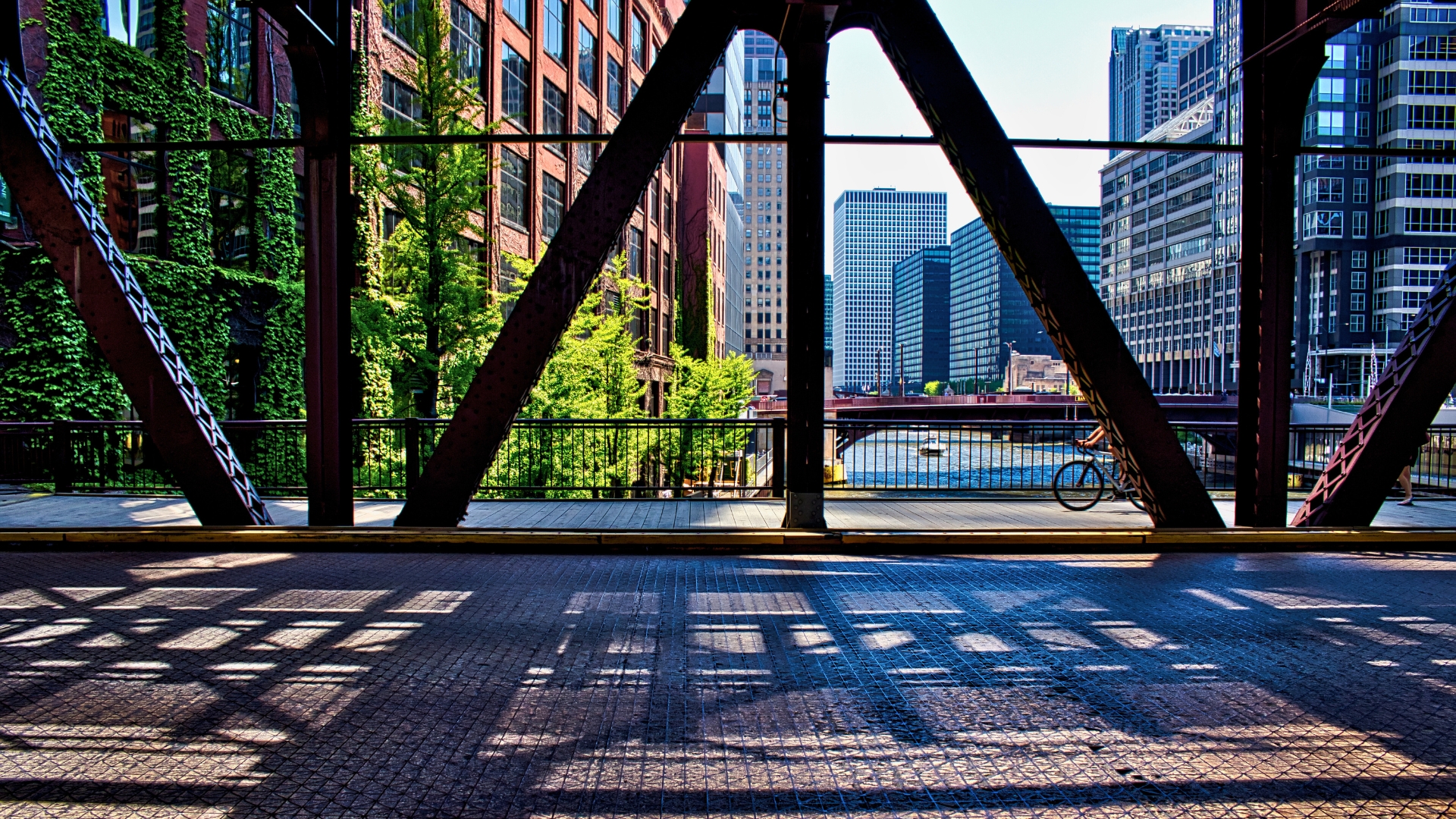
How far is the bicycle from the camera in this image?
12.9m

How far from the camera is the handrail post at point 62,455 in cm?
1395

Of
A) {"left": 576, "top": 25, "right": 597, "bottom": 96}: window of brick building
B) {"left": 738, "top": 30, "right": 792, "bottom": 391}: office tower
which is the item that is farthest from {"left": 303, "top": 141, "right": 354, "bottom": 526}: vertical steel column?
{"left": 738, "top": 30, "right": 792, "bottom": 391}: office tower

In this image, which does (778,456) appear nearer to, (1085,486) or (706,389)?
(1085,486)

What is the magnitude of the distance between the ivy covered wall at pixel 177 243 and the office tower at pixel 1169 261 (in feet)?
373

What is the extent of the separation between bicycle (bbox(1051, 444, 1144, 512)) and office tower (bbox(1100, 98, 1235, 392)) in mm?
110551

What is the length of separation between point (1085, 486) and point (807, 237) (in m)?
6.68

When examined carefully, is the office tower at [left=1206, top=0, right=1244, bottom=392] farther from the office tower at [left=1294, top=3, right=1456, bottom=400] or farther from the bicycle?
the bicycle

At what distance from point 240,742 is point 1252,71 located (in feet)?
39.1

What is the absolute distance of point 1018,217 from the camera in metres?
9.11

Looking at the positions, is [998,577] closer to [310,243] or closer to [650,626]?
[650,626]

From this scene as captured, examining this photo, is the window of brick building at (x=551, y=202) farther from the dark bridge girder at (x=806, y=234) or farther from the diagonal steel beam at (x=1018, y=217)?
the diagonal steel beam at (x=1018, y=217)

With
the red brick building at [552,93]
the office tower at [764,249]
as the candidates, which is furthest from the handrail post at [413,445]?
the office tower at [764,249]

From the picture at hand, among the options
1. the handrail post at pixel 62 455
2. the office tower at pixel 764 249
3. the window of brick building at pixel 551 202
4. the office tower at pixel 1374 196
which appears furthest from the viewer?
the office tower at pixel 764 249

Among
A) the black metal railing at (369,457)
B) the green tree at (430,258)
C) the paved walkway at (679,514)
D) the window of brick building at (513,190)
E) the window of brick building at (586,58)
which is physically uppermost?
the window of brick building at (586,58)
